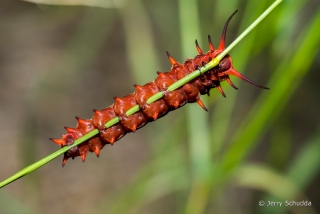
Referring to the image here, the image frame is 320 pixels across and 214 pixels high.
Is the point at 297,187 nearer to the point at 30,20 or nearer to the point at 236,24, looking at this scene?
the point at 236,24

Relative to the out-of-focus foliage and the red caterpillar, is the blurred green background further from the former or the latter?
the red caterpillar

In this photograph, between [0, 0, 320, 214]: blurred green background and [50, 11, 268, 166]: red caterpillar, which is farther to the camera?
[0, 0, 320, 214]: blurred green background

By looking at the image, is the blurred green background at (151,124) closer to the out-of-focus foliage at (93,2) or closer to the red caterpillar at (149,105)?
the out-of-focus foliage at (93,2)

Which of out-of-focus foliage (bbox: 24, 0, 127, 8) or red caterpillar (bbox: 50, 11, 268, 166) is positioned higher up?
out-of-focus foliage (bbox: 24, 0, 127, 8)

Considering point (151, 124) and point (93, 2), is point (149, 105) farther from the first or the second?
point (151, 124)

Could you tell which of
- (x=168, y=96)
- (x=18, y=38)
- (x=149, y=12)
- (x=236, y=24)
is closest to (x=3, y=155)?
(x=18, y=38)

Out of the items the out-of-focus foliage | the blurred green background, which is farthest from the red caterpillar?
the out-of-focus foliage

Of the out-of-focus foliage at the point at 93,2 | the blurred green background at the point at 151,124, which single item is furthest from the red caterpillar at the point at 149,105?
the out-of-focus foliage at the point at 93,2
